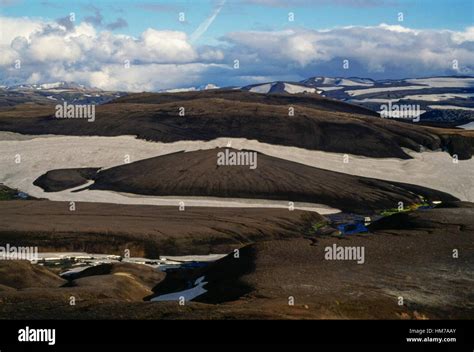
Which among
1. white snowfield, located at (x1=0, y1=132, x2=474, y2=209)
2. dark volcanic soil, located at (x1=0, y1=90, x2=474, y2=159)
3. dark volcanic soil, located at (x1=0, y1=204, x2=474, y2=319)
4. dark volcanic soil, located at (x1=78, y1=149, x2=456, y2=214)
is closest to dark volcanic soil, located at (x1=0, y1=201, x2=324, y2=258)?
white snowfield, located at (x1=0, y1=132, x2=474, y2=209)

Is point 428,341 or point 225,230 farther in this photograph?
point 225,230

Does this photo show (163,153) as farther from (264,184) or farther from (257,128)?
(264,184)

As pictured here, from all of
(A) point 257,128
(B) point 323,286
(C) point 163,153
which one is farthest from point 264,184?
(B) point 323,286

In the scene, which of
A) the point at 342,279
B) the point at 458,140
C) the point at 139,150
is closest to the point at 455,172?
the point at 458,140

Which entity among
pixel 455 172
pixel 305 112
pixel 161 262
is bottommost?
pixel 161 262

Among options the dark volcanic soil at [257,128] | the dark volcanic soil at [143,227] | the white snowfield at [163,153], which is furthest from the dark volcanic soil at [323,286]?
the dark volcanic soil at [257,128]

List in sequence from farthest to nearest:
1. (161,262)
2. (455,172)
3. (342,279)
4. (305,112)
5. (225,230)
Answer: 1. (305,112)
2. (455,172)
3. (225,230)
4. (161,262)
5. (342,279)

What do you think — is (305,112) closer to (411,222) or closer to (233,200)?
(233,200)
